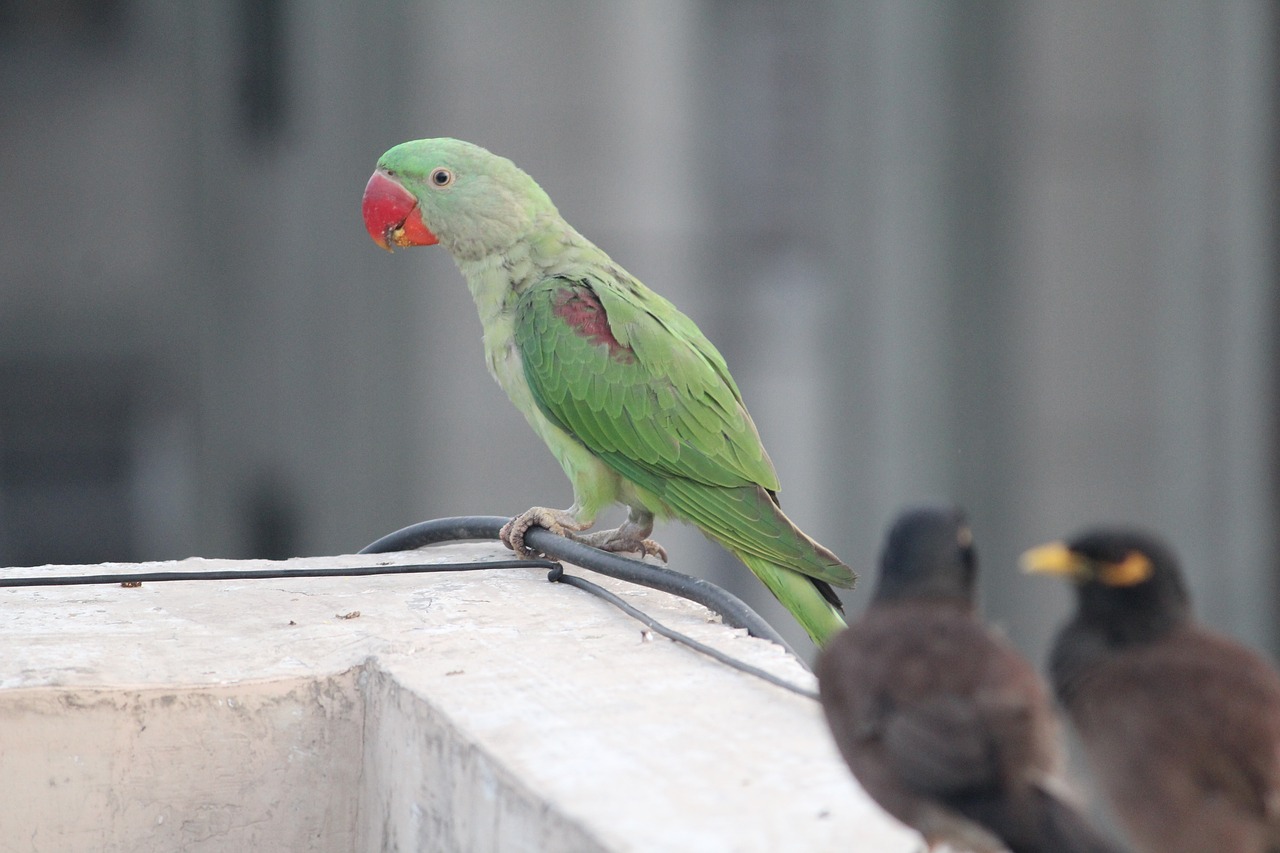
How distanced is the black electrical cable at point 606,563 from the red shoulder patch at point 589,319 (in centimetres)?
48

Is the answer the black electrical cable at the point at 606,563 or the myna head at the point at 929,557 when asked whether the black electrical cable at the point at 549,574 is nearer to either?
the black electrical cable at the point at 606,563

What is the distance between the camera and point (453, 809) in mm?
1818

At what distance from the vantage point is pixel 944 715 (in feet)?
4.00

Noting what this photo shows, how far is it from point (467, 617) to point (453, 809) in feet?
2.17

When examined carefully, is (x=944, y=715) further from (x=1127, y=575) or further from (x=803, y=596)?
(x=803, y=596)

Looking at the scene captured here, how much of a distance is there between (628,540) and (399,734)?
1499mm

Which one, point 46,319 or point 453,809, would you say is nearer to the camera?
point 453,809

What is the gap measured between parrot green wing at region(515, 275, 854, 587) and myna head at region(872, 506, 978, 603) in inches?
70.2

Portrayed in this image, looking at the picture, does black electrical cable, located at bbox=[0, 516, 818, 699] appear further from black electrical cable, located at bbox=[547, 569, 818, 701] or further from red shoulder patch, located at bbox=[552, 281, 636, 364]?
red shoulder patch, located at bbox=[552, 281, 636, 364]

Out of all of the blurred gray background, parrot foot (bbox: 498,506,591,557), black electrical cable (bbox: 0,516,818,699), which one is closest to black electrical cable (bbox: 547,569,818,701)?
black electrical cable (bbox: 0,516,818,699)

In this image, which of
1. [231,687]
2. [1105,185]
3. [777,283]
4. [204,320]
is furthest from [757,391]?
[231,687]

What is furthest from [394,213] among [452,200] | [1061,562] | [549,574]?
[1061,562]

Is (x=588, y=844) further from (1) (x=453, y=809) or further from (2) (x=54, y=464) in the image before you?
(2) (x=54, y=464)

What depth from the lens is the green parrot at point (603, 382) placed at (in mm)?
3188
